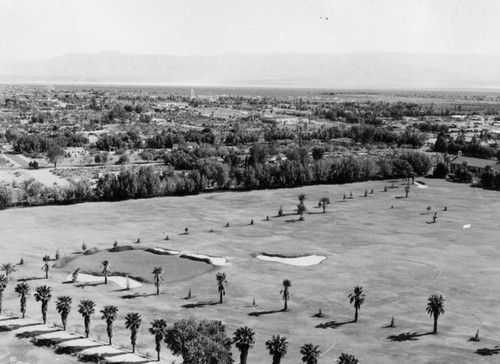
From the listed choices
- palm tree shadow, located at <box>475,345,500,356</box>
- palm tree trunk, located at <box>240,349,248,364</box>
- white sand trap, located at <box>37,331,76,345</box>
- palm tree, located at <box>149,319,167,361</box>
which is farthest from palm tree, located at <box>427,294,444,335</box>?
white sand trap, located at <box>37,331,76,345</box>

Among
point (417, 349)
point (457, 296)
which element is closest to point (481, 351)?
point (417, 349)

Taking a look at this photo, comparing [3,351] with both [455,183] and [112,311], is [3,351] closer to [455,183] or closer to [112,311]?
[112,311]

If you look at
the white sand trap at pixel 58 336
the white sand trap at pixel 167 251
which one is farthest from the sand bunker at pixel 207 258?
the white sand trap at pixel 58 336

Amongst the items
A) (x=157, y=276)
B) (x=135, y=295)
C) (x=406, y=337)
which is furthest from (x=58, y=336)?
(x=406, y=337)

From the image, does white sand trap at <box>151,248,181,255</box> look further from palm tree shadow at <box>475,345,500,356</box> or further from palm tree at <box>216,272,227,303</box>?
palm tree shadow at <box>475,345,500,356</box>

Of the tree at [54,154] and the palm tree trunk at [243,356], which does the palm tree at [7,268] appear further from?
the tree at [54,154]

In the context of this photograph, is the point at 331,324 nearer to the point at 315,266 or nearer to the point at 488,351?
the point at 488,351
